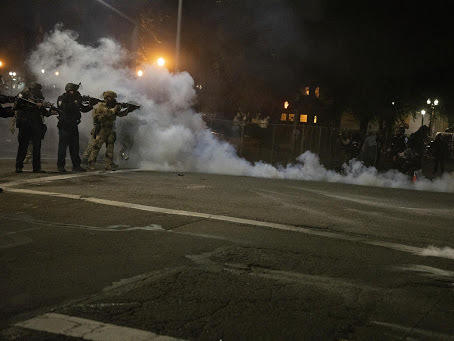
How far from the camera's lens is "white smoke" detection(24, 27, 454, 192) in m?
14.3

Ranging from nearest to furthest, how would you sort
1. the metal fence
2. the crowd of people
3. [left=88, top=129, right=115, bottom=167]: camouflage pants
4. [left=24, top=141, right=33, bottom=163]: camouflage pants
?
Answer: 1. [left=88, top=129, right=115, bottom=167]: camouflage pants
2. [left=24, top=141, right=33, bottom=163]: camouflage pants
3. the crowd of people
4. the metal fence

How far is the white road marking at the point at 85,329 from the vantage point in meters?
3.25

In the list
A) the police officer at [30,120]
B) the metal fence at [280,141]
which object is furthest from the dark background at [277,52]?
the police officer at [30,120]

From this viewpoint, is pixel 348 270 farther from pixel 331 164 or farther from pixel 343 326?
pixel 331 164

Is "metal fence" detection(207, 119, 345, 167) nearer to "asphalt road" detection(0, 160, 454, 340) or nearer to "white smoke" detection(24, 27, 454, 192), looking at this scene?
"white smoke" detection(24, 27, 454, 192)

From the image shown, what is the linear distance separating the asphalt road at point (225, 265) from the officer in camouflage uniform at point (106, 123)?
3.39 meters

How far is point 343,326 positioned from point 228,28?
18274 mm

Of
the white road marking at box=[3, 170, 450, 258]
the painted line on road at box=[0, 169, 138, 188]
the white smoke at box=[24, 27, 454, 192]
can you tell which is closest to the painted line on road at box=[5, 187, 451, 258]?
the white road marking at box=[3, 170, 450, 258]

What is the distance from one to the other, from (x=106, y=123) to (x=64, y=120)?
1.09 metres

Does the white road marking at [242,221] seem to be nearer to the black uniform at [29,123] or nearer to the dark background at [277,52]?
the black uniform at [29,123]

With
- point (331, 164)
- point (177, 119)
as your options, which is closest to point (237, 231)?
point (177, 119)

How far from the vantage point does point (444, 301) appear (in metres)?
4.26

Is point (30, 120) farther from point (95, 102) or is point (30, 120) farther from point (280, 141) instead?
point (280, 141)

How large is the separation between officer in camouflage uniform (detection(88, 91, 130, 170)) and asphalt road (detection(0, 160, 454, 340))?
339 cm
